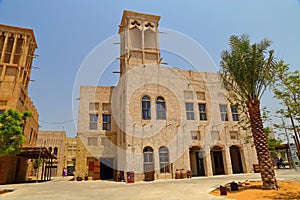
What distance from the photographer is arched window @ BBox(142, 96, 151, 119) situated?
2103 centimetres

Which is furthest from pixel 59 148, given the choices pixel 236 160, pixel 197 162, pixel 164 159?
pixel 236 160

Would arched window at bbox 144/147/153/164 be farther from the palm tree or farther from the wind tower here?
the palm tree

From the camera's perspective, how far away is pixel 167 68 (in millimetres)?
23375

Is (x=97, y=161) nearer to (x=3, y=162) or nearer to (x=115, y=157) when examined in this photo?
(x=115, y=157)

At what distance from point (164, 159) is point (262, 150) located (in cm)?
1101

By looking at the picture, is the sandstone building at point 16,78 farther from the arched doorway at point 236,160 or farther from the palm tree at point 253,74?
the arched doorway at point 236,160

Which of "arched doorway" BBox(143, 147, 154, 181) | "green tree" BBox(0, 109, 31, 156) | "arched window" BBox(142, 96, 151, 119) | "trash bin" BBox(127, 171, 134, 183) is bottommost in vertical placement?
"trash bin" BBox(127, 171, 134, 183)

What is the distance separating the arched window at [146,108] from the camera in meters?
21.0

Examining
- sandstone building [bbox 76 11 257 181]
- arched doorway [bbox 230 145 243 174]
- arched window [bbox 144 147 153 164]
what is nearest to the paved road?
arched window [bbox 144 147 153 164]

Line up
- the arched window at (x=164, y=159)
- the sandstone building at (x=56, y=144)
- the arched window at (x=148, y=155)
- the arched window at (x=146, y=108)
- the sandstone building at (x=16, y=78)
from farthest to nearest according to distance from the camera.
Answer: the sandstone building at (x=56, y=144)
the sandstone building at (x=16, y=78)
the arched window at (x=146, y=108)
the arched window at (x=164, y=159)
the arched window at (x=148, y=155)

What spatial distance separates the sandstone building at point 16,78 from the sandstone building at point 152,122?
6237mm

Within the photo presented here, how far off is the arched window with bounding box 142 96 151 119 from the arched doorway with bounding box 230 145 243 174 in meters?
10.8

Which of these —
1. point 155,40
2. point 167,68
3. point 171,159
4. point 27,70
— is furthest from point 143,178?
point 27,70

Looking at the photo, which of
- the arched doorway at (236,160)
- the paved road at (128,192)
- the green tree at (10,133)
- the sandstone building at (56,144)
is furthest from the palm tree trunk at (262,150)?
the sandstone building at (56,144)
